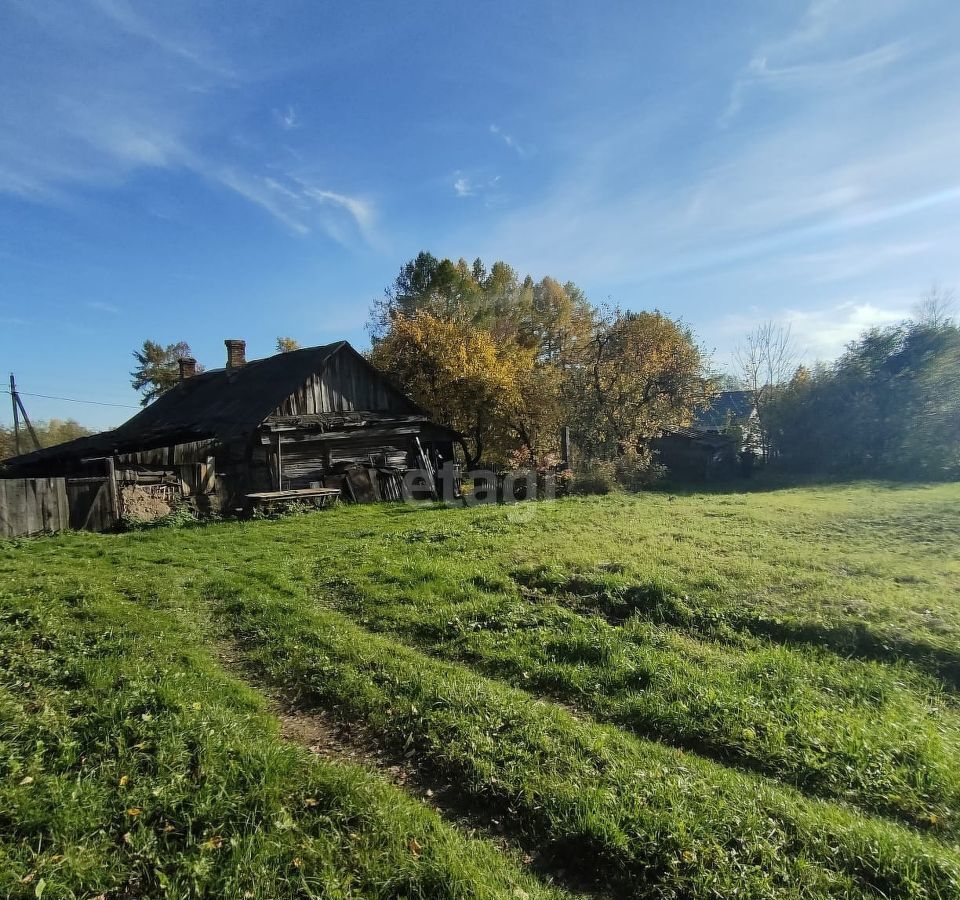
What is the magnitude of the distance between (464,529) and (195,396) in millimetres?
18018

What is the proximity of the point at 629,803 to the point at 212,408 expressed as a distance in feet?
71.8

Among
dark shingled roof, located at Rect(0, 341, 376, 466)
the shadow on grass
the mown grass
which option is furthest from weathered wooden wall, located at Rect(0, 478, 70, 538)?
the shadow on grass

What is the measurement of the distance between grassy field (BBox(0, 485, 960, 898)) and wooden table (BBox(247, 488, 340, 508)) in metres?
7.87

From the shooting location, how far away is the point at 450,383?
Result: 2588 cm

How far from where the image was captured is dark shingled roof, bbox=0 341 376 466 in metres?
18.5

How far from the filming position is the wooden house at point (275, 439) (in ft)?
52.5

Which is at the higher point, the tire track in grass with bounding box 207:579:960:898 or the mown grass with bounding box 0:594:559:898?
the mown grass with bounding box 0:594:559:898

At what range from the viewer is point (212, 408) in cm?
2112

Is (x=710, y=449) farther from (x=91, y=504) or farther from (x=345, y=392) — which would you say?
(x=91, y=504)

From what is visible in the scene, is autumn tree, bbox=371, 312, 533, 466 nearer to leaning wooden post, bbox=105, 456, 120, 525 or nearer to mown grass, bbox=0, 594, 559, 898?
leaning wooden post, bbox=105, 456, 120, 525

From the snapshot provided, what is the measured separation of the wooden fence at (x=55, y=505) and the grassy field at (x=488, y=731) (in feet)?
19.3

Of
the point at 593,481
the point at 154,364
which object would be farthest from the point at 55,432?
the point at 593,481

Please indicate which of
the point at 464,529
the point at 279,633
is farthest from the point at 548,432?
the point at 279,633

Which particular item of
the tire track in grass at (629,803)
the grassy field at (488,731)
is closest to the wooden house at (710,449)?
the grassy field at (488,731)
